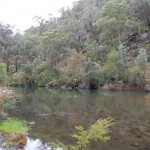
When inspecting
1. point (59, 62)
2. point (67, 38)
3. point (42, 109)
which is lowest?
point (42, 109)

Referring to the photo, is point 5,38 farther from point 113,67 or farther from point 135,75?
point 135,75

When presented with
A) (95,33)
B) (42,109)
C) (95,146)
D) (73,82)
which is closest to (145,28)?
(95,33)

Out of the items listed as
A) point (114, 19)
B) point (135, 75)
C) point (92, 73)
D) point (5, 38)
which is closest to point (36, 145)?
point (135, 75)

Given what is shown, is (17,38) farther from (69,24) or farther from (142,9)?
(142,9)

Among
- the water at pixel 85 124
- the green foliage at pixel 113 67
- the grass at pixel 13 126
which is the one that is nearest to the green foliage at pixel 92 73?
the green foliage at pixel 113 67

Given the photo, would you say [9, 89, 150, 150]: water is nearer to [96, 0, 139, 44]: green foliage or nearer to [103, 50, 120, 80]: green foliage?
[103, 50, 120, 80]: green foliage

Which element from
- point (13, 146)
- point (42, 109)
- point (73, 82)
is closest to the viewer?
point (13, 146)

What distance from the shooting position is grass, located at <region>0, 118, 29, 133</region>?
69.9 ft

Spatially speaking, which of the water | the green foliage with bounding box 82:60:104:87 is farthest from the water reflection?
the green foliage with bounding box 82:60:104:87

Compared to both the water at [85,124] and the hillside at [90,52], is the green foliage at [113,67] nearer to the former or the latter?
the hillside at [90,52]

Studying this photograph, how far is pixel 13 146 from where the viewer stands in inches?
684

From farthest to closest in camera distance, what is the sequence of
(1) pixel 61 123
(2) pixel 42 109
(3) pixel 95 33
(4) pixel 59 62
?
(3) pixel 95 33 < (4) pixel 59 62 < (2) pixel 42 109 < (1) pixel 61 123

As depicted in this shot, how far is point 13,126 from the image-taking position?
22.4 metres

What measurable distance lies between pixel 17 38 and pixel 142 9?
3580 centimetres
